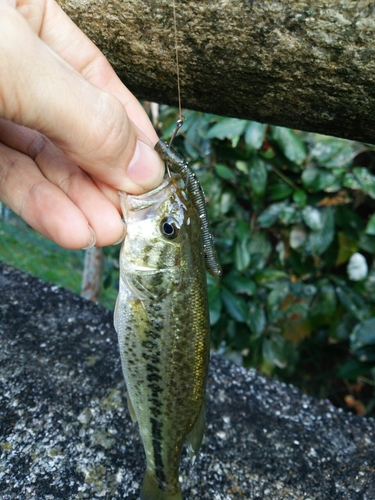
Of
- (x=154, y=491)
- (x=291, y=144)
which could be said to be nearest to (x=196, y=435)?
(x=154, y=491)

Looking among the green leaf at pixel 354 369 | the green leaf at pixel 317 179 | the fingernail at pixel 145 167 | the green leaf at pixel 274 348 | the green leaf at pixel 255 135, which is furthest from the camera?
the green leaf at pixel 274 348

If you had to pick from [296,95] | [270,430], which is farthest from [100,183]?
[270,430]

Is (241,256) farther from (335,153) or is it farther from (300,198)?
(335,153)

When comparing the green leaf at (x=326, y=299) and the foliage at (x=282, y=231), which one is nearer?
the foliage at (x=282, y=231)

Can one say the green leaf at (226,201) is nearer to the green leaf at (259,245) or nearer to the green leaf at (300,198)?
the green leaf at (259,245)

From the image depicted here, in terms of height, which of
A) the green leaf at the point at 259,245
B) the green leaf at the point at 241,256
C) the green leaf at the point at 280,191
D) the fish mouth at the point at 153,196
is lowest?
the green leaf at the point at 259,245

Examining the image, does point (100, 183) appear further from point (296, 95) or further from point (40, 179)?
point (296, 95)

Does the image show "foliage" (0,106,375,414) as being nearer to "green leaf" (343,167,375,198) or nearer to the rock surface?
"green leaf" (343,167,375,198)

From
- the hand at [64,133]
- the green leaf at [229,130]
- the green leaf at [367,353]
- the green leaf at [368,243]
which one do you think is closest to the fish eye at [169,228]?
the hand at [64,133]
